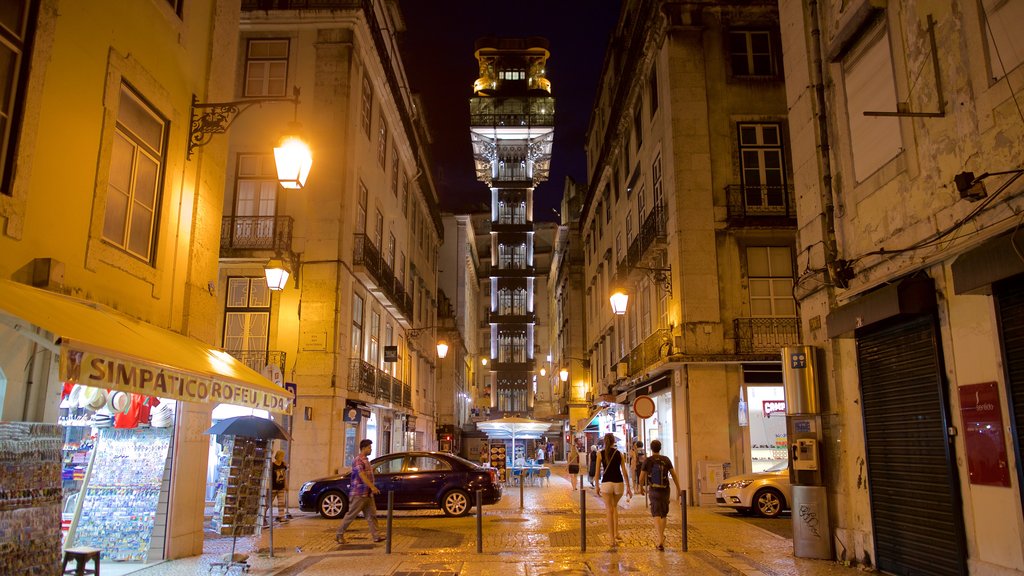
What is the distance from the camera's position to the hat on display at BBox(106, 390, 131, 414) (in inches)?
387

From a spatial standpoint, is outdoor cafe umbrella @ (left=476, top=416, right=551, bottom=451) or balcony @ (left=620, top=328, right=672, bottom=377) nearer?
balcony @ (left=620, top=328, right=672, bottom=377)

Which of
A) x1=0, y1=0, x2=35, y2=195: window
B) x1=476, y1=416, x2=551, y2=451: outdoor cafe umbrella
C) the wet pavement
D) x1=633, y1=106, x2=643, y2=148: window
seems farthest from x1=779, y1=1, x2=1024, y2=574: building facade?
x1=476, y1=416, x2=551, y2=451: outdoor cafe umbrella

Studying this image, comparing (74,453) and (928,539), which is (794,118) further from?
(74,453)

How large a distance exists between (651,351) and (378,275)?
9.91 m

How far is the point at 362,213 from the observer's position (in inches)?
960

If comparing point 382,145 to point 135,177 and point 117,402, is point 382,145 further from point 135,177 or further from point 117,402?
point 117,402

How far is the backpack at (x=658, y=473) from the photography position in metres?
11.8

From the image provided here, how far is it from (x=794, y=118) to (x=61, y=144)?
10.7m

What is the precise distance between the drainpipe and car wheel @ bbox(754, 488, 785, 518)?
721 centimetres

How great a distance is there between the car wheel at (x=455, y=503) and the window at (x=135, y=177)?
1000cm

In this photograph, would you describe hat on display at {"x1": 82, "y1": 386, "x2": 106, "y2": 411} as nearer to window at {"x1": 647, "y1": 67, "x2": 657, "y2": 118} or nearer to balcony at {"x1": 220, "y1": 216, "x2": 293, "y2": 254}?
balcony at {"x1": 220, "y1": 216, "x2": 293, "y2": 254}

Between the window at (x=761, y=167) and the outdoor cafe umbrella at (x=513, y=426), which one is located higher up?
the window at (x=761, y=167)

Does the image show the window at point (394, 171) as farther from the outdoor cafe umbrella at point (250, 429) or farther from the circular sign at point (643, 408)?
the outdoor cafe umbrella at point (250, 429)

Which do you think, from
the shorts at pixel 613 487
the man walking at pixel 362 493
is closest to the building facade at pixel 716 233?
the shorts at pixel 613 487
